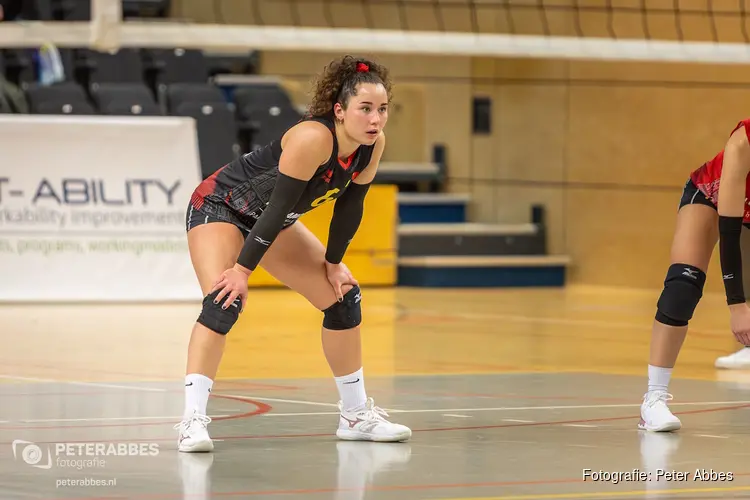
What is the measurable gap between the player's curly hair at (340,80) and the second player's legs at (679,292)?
1.45 m

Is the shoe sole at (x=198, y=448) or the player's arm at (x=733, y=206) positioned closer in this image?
the shoe sole at (x=198, y=448)

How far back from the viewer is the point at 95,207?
10664 millimetres

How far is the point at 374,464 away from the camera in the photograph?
451cm

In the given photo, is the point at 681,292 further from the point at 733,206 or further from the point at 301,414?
the point at 301,414

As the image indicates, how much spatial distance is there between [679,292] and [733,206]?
50 cm

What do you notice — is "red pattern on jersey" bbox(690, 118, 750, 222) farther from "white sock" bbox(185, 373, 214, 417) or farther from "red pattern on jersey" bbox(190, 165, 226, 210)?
"white sock" bbox(185, 373, 214, 417)

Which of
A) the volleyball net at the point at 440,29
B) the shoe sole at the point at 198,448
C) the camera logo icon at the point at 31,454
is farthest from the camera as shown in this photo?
the volleyball net at the point at 440,29

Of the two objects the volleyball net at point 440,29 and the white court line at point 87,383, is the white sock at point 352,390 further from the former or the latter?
the volleyball net at point 440,29

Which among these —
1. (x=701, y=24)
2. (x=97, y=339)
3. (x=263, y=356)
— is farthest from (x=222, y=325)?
(x=701, y=24)

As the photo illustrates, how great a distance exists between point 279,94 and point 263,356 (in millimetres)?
5564

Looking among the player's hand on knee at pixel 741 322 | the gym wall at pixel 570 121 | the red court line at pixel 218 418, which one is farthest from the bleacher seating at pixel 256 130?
the player's hand on knee at pixel 741 322

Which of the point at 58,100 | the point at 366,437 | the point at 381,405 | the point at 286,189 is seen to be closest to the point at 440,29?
the point at 58,100

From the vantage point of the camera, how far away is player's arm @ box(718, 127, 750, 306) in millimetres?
4977

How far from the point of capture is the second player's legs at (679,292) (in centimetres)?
533
